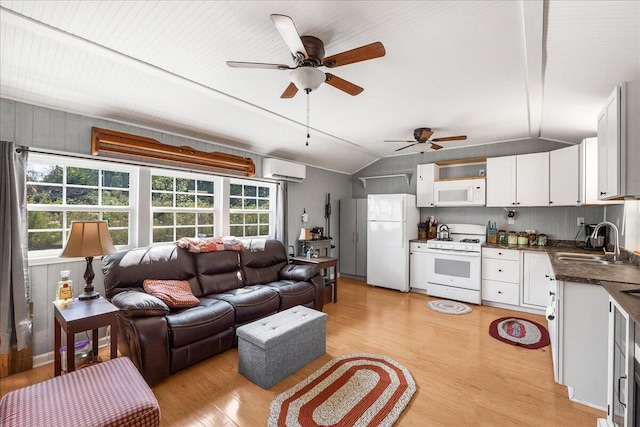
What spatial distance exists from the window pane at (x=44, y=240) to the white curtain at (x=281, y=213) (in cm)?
270

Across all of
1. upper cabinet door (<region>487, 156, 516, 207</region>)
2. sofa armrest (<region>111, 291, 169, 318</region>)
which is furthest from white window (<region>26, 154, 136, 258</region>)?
upper cabinet door (<region>487, 156, 516, 207</region>)

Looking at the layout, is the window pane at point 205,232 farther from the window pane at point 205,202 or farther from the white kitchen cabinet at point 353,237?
the white kitchen cabinet at point 353,237

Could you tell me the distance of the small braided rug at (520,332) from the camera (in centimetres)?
306

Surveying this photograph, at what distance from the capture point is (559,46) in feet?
6.31

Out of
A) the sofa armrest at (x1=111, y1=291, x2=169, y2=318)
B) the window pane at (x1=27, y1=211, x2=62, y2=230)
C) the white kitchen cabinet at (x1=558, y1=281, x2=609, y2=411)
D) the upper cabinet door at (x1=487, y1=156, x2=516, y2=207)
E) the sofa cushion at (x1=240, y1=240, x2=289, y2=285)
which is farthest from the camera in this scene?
the upper cabinet door at (x1=487, y1=156, x2=516, y2=207)

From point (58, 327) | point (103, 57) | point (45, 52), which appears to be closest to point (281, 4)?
point (103, 57)

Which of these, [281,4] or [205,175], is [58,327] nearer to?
[205,175]

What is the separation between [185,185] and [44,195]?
136 cm

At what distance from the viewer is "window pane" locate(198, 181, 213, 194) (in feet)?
12.9

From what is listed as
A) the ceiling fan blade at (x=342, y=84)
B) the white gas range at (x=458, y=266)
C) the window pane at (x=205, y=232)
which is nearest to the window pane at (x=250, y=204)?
the window pane at (x=205, y=232)

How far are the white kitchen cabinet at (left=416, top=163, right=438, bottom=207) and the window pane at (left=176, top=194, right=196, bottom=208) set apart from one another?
12.3ft

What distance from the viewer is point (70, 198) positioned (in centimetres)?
286

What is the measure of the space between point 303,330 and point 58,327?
188cm

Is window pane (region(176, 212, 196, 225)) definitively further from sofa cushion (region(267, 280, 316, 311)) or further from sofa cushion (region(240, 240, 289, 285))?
sofa cushion (region(267, 280, 316, 311))
